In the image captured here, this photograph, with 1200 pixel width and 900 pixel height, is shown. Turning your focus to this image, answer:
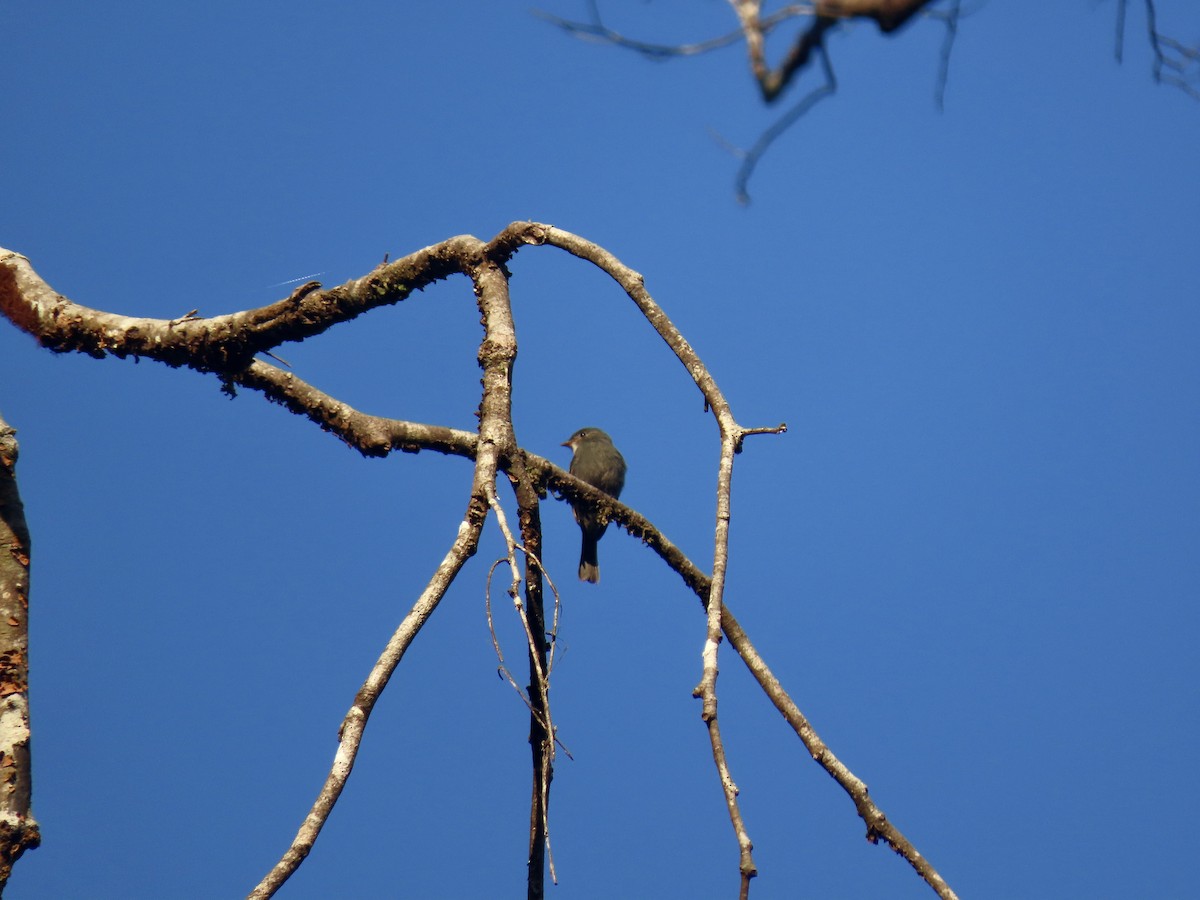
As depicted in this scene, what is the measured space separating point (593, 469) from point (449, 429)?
262 inches

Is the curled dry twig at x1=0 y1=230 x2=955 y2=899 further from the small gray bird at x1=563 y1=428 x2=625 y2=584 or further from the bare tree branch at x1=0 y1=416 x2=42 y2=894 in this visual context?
the small gray bird at x1=563 y1=428 x2=625 y2=584

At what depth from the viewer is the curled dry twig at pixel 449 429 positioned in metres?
1.96

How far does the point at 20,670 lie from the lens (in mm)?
2332

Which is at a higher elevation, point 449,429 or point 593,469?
point 593,469

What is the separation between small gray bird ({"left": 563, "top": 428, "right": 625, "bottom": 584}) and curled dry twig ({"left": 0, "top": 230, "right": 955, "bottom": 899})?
19.2 feet

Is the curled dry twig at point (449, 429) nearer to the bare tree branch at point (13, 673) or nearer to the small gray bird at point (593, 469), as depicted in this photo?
the bare tree branch at point (13, 673)

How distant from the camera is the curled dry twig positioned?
196cm

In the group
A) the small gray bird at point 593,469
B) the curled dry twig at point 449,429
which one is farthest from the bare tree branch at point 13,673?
the small gray bird at point 593,469

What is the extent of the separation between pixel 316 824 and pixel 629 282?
138 centimetres

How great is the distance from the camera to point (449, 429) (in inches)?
137

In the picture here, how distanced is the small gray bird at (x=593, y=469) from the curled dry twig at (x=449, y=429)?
587cm

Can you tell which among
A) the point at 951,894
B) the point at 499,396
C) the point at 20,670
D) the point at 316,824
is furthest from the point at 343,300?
the point at 951,894

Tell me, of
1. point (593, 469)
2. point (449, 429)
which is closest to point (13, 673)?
point (449, 429)

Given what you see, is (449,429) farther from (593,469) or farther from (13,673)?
(593,469)
